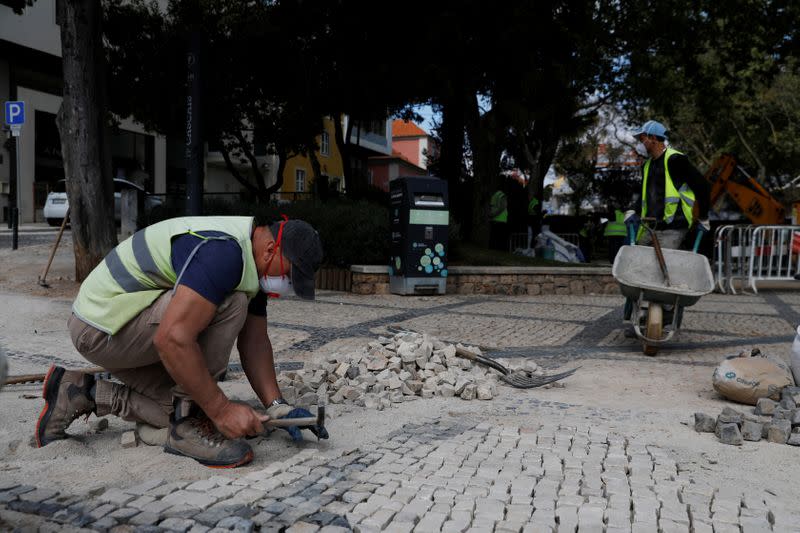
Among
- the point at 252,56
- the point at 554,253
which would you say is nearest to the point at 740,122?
the point at 554,253

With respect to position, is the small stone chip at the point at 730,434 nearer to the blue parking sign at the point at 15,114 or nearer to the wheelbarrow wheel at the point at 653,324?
the wheelbarrow wheel at the point at 653,324

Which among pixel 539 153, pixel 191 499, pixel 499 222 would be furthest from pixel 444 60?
pixel 539 153

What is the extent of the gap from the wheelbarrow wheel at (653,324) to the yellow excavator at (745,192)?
9.88 meters

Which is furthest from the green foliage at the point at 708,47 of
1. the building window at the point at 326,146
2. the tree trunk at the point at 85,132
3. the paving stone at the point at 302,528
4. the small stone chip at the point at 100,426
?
the building window at the point at 326,146

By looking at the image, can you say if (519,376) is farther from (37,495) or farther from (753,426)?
(37,495)

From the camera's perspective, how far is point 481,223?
1417cm

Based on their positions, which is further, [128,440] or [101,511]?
[128,440]

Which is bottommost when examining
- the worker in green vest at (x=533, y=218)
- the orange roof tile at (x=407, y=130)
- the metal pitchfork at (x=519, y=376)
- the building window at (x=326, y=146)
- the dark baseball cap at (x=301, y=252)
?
the metal pitchfork at (x=519, y=376)

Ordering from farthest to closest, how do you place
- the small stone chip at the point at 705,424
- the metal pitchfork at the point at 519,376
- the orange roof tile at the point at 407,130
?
1. the orange roof tile at the point at 407,130
2. the metal pitchfork at the point at 519,376
3. the small stone chip at the point at 705,424

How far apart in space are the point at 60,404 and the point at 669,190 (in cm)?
549

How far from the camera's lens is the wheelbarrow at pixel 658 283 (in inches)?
249

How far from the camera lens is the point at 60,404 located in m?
3.18

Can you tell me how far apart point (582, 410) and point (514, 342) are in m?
2.63

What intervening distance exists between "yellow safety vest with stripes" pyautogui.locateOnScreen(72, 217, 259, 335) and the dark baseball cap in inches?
6.5
